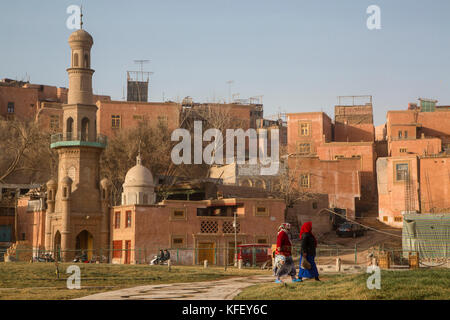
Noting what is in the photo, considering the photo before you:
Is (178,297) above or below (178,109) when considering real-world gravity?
below

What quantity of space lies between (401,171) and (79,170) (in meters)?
28.3

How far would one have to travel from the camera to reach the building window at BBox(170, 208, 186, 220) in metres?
50.6

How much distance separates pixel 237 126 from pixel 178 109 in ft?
25.6

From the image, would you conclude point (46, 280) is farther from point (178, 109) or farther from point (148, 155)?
point (178, 109)

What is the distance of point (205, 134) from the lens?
265 feet

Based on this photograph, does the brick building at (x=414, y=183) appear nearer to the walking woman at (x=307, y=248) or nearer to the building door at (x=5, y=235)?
the building door at (x=5, y=235)

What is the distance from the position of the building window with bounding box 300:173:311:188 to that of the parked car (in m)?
8.56

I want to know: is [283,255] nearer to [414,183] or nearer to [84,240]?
[84,240]

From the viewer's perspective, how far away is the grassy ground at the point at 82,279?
2077cm

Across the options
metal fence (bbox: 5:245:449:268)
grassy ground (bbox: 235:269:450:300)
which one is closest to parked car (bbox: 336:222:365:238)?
metal fence (bbox: 5:245:449:268)

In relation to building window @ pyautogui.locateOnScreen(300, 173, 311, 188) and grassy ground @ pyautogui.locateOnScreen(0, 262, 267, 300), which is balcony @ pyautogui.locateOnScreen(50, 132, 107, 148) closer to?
building window @ pyautogui.locateOnScreen(300, 173, 311, 188)

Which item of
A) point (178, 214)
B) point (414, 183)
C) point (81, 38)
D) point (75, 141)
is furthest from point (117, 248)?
point (414, 183)

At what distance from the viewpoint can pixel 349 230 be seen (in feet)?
193
